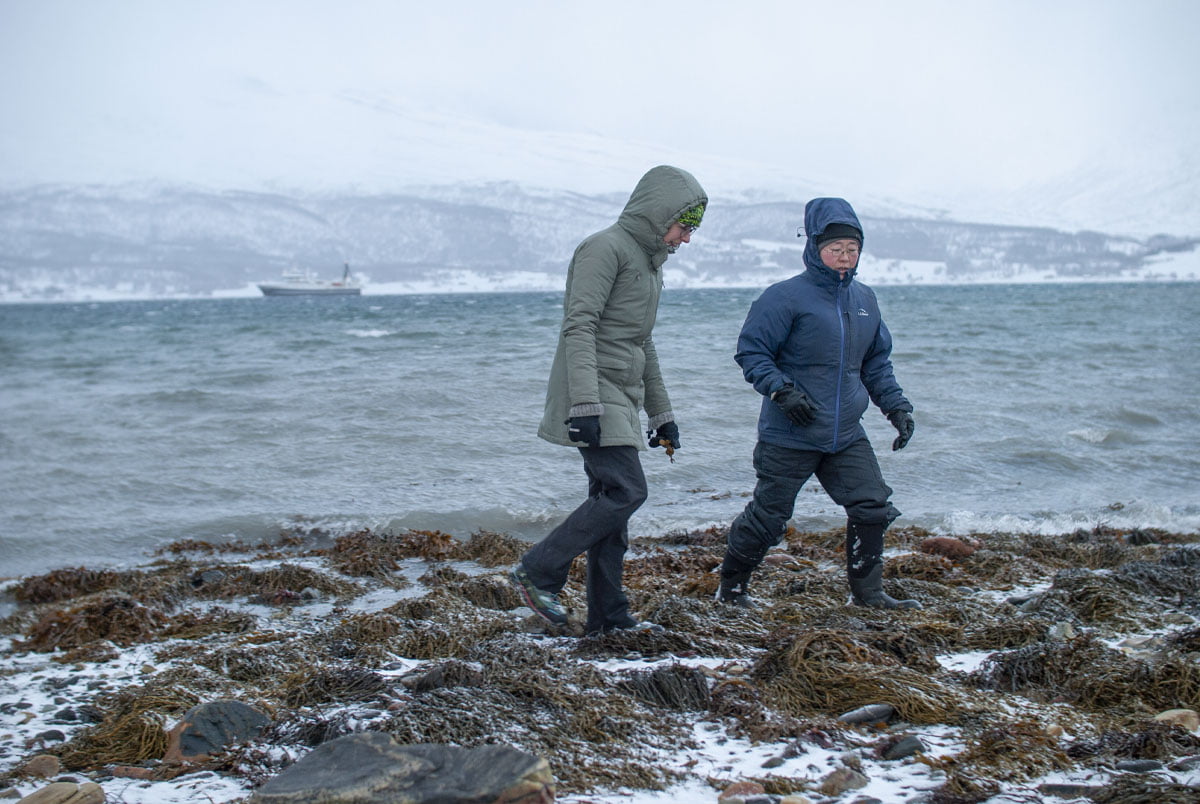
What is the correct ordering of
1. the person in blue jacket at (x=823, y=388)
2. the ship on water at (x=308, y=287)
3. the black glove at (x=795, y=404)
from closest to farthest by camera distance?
the black glove at (x=795, y=404) → the person in blue jacket at (x=823, y=388) → the ship on water at (x=308, y=287)

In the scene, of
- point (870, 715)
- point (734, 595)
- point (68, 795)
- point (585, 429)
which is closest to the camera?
point (68, 795)

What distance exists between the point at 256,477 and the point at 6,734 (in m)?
6.61

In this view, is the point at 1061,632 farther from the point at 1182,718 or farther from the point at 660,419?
the point at 660,419

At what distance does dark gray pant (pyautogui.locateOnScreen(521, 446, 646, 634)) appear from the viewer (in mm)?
4086

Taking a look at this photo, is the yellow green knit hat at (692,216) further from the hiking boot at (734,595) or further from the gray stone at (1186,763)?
the gray stone at (1186,763)

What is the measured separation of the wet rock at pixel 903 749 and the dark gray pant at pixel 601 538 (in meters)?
1.41

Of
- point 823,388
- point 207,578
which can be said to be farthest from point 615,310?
point 207,578

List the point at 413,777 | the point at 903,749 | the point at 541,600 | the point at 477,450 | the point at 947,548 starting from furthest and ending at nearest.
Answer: the point at 477,450, the point at 947,548, the point at 541,600, the point at 903,749, the point at 413,777

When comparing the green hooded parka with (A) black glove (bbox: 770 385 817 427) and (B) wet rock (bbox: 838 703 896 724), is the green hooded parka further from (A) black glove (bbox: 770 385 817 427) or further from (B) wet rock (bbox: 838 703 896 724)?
(B) wet rock (bbox: 838 703 896 724)

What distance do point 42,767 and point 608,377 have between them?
2.39 meters

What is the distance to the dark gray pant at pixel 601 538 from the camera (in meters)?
4.09

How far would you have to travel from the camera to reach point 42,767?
3.08 m

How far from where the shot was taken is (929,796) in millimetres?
2625

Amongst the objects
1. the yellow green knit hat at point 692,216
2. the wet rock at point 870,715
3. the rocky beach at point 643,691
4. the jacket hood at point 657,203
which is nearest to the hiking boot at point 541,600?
the rocky beach at point 643,691
